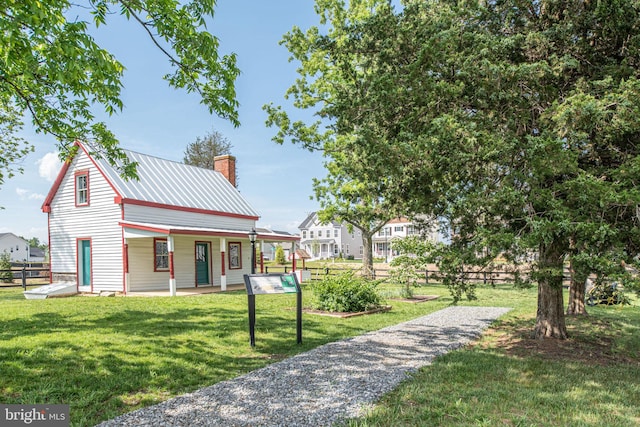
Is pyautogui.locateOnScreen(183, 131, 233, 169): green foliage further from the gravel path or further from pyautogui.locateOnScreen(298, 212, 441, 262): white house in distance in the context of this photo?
the gravel path

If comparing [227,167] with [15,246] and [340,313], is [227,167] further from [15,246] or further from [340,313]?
[15,246]

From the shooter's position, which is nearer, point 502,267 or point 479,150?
point 479,150

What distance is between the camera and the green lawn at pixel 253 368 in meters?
4.12

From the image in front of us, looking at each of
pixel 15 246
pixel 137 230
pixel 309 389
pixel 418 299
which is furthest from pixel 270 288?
pixel 15 246

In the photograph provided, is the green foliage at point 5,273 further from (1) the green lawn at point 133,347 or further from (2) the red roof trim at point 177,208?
(1) the green lawn at point 133,347

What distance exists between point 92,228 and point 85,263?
5.43ft

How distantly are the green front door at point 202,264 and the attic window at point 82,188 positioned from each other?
4969mm

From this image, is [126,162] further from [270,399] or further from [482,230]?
[482,230]

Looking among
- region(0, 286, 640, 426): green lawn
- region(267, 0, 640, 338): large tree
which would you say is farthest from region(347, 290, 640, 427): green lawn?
region(267, 0, 640, 338): large tree

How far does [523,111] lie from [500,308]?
8051mm

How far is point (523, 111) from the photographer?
584cm

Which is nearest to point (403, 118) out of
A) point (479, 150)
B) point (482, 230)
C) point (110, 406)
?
point (479, 150)

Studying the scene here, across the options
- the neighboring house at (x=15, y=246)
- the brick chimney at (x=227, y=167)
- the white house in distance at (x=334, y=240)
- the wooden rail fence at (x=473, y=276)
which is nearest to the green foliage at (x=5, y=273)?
the brick chimney at (x=227, y=167)

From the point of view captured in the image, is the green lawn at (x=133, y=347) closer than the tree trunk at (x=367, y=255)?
Yes
